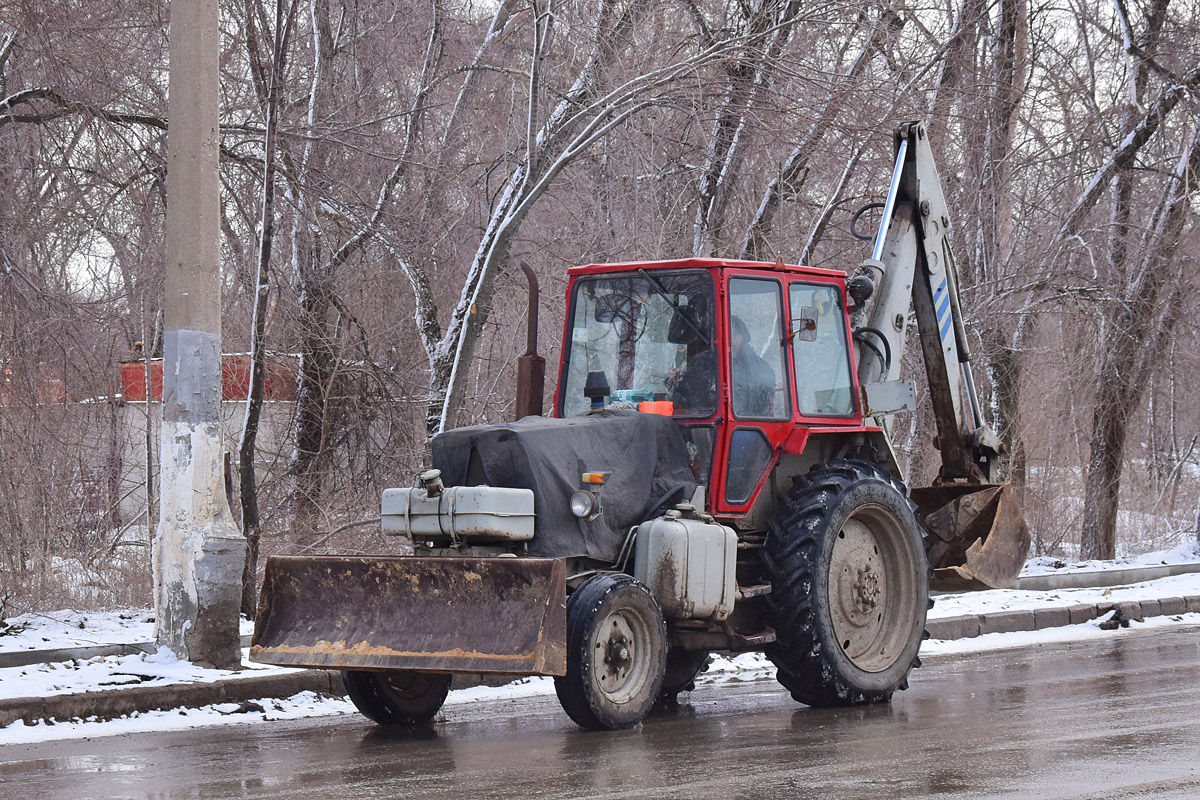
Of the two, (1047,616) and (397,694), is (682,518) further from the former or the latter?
(1047,616)

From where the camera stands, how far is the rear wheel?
8102 mm

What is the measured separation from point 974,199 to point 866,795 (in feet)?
45.4

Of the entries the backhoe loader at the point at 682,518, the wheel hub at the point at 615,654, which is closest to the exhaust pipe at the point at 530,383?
the backhoe loader at the point at 682,518

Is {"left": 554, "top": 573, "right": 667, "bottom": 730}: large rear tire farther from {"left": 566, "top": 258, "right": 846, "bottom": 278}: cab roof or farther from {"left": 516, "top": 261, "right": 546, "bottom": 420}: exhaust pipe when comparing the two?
{"left": 566, "top": 258, "right": 846, "bottom": 278}: cab roof

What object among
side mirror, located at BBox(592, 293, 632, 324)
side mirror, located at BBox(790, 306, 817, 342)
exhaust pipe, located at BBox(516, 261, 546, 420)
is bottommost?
exhaust pipe, located at BBox(516, 261, 546, 420)

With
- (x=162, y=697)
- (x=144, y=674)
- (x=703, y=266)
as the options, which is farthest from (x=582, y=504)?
(x=144, y=674)

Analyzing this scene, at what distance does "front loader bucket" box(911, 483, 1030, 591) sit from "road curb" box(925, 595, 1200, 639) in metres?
2.29

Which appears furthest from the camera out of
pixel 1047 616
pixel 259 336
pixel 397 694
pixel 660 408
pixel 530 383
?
pixel 1047 616

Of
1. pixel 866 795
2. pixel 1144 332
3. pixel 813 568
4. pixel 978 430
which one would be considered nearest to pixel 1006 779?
pixel 866 795

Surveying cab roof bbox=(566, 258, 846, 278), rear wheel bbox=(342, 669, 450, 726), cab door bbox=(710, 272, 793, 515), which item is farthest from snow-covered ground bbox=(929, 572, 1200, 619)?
rear wheel bbox=(342, 669, 450, 726)

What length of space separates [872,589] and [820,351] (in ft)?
5.21

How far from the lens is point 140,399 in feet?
61.1

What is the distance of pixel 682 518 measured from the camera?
830 cm

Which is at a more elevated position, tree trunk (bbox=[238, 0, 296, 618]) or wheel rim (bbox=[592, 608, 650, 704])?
tree trunk (bbox=[238, 0, 296, 618])
